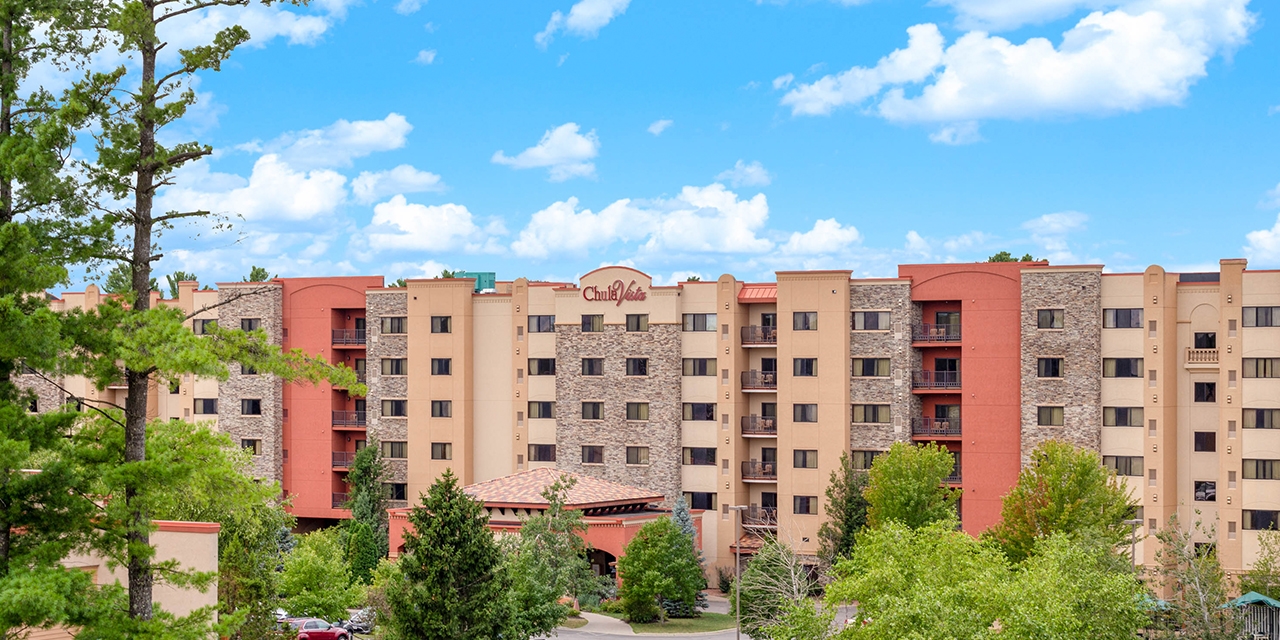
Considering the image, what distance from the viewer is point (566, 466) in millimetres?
80000

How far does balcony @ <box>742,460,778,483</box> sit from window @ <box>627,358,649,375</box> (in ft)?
26.5

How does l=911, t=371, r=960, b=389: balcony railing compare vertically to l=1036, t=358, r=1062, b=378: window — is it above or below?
below

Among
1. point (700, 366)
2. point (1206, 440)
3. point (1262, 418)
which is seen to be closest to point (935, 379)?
point (700, 366)

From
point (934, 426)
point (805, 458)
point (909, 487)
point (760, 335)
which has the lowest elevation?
point (909, 487)

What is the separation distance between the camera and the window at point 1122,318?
230 ft

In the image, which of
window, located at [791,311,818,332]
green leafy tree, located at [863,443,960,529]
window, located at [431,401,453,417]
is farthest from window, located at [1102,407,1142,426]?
window, located at [431,401,453,417]

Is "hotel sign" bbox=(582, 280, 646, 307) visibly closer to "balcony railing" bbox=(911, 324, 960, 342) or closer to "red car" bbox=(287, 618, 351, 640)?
"balcony railing" bbox=(911, 324, 960, 342)

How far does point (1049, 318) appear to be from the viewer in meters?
71.2

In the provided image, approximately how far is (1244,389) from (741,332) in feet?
89.0

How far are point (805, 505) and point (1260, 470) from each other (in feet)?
78.0

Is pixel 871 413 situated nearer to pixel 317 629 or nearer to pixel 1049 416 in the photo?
pixel 1049 416

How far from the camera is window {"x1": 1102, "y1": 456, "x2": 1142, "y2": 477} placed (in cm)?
6988

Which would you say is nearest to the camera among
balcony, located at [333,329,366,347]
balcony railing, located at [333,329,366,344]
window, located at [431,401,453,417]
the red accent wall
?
the red accent wall

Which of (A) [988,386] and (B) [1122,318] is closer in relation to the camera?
(B) [1122,318]
